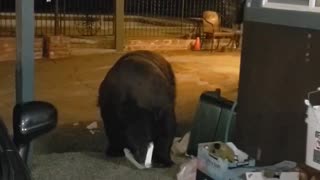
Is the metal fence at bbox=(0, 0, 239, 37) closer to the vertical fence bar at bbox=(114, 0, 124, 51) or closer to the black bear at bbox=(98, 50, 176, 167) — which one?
the vertical fence bar at bbox=(114, 0, 124, 51)

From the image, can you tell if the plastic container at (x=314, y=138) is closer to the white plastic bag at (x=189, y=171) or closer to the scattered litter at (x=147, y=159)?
the white plastic bag at (x=189, y=171)

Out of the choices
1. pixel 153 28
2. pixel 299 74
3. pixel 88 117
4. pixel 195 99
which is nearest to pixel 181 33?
pixel 153 28

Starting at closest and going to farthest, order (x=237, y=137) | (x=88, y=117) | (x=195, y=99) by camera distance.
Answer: (x=237, y=137)
(x=88, y=117)
(x=195, y=99)

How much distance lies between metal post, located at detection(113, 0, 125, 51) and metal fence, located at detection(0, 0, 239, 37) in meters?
0.76

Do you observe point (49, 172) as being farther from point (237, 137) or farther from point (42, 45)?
point (42, 45)

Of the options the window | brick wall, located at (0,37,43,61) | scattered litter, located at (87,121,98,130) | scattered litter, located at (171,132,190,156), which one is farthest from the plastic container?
brick wall, located at (0,37,43,61)

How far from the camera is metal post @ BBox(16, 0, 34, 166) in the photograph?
14.8ft

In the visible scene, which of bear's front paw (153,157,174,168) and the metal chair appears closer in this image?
bear's front paw (153,157,174,168)

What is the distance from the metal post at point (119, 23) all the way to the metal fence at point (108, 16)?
2.49 feet

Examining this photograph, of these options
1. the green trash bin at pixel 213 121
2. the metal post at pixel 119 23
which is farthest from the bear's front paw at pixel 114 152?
the metal post at pixel 119 23

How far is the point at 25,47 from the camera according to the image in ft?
14.9

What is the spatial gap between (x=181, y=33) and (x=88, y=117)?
859cm

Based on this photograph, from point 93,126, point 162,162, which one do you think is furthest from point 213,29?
point 162,162

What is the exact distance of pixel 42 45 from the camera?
461 inches
